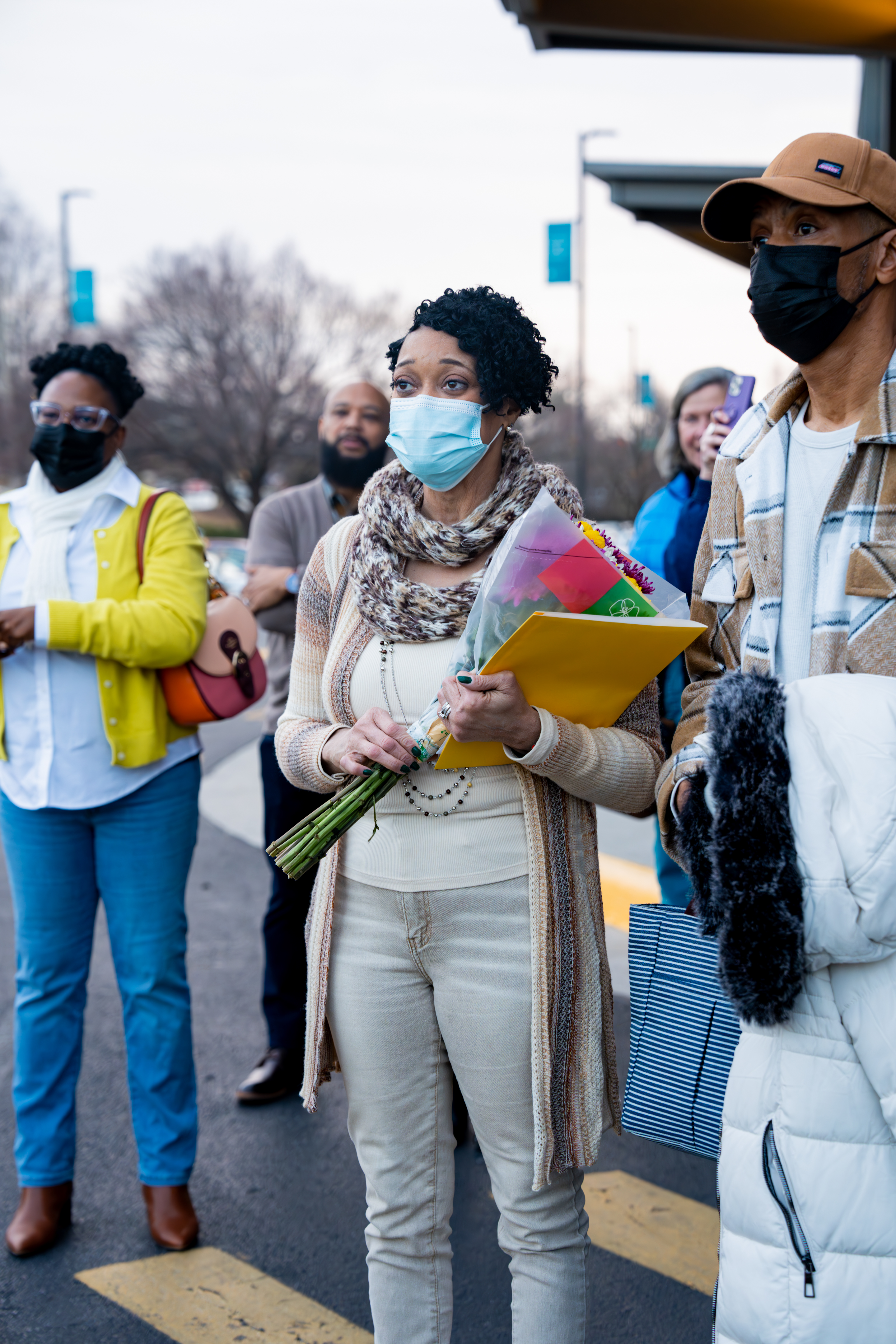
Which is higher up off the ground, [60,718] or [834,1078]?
[60,718]

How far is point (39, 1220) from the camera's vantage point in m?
3.30

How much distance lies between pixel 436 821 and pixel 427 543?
1.80ft

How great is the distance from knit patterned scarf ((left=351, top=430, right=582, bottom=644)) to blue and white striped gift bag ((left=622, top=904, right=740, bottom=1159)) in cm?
67

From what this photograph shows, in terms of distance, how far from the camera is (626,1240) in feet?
10.9

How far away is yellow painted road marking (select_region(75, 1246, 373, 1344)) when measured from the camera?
9.62ft

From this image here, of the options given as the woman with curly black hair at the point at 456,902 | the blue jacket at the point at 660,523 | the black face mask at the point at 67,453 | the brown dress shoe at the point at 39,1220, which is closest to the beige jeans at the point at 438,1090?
the woman with curly black hair at the point at 456,902

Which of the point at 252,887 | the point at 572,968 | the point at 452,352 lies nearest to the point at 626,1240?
the point at 572,968

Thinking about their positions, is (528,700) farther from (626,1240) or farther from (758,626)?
(626,1240)

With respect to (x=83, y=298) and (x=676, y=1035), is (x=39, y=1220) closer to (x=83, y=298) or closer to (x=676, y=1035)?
(x=676, y=1035)

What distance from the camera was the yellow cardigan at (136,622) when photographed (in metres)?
3.22

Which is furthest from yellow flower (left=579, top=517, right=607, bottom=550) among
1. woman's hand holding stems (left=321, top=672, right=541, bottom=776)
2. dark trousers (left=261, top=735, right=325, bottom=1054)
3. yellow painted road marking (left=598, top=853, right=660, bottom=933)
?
yellow painted road marking (left=598, top=853, right=660, bottom=933)

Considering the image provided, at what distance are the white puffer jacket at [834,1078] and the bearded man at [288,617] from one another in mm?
2590

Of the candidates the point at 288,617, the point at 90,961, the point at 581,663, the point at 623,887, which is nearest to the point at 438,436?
the point at 581,663

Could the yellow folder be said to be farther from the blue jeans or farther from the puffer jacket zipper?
the blue jeans
